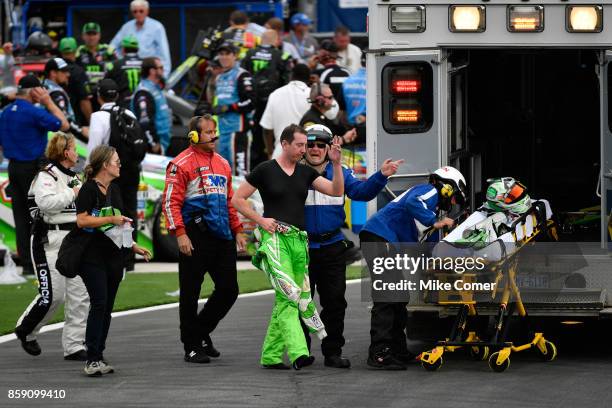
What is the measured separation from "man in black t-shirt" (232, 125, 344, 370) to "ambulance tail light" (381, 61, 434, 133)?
89 centimetres

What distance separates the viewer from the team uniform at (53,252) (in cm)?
1138

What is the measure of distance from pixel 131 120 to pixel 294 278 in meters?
5.66

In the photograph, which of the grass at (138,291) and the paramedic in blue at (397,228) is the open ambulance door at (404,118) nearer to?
the paramedic in blue at (397,228)

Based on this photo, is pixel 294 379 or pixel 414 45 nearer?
pixel 294 379

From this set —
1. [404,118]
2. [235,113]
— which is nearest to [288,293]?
[404,118]

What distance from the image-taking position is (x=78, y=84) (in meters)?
19.5

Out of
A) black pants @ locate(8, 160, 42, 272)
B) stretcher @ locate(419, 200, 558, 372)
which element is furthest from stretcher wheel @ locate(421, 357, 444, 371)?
black pants @ locate(8, 160, 42, 272)

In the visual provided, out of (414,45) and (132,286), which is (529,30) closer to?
(414,45)

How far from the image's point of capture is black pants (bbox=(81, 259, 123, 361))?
10492 millimetres

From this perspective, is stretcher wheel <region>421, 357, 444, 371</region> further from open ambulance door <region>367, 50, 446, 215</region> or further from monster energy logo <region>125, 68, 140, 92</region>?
monster energy logo <region>125, 68, 140, 92</region>

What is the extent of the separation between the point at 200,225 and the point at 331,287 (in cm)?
102

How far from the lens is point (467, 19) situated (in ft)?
36.7

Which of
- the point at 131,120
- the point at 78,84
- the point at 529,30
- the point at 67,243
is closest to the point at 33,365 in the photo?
the point at 67,243

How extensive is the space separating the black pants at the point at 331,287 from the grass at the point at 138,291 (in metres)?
3.35
